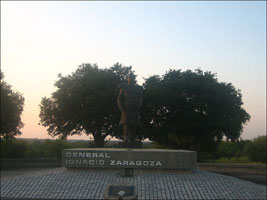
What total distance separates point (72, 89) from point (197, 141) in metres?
14.4

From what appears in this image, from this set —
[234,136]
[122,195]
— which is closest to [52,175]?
[122,195]

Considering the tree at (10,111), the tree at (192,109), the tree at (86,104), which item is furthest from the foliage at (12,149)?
the tree at (192,109)

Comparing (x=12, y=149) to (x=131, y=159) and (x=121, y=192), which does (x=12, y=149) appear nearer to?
(x=131, y=159)

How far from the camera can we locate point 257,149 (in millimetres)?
36281

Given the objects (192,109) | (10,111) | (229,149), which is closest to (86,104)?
(10,111)

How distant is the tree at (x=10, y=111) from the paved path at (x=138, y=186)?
2014 cm

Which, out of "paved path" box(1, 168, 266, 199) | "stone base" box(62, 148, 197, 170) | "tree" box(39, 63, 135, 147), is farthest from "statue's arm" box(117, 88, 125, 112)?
"tree" box(39, 63, 135, 147)

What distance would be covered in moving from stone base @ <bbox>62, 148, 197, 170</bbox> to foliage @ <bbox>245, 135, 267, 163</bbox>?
23416 millimetres

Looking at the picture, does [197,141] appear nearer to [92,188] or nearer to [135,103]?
[135,103]

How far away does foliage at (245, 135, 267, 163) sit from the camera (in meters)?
35.8

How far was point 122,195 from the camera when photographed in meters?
6.46

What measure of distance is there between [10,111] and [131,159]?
21711 mm

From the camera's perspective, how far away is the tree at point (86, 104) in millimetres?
32906

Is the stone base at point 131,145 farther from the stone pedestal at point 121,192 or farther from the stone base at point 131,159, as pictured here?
the stone pedestal at point 121,192
